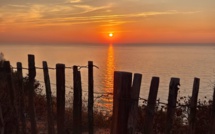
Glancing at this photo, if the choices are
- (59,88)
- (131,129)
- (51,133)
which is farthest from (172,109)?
(51,133)

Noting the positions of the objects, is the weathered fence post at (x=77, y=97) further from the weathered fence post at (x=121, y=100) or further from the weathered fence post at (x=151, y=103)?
the weathered fence post at (x=121, y=100)

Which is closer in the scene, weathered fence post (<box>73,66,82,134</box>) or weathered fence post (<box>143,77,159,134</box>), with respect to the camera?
weathered fence post (<box>143,77,159,134</box>)

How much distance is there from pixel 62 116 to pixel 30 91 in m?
1.07

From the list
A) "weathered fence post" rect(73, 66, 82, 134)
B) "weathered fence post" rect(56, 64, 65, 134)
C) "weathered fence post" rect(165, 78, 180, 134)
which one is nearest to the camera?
"weathered fence post" rect(165, 78, 180, 134)

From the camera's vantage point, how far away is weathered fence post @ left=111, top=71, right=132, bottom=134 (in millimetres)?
3441

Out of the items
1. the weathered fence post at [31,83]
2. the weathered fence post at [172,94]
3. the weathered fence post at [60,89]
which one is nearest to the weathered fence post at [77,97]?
the weathered fence post at [60,89]

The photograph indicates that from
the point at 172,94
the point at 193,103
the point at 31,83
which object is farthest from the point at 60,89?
the point at 193,103

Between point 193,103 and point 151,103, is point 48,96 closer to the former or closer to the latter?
point 151,103

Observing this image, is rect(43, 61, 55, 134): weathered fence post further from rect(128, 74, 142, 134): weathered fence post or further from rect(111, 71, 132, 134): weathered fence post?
rect(128, 74, 142, 134): weathered fence post

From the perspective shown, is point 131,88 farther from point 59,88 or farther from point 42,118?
point 42,118

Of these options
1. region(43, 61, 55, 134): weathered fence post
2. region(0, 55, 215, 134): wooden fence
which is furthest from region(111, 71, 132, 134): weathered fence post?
region(43, 61, 55, 134): weathered fence post

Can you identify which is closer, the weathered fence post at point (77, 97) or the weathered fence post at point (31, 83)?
the weathered fence post at point (77, 97)

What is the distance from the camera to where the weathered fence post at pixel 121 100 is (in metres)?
3.44

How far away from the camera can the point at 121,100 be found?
3.52 metres
